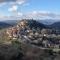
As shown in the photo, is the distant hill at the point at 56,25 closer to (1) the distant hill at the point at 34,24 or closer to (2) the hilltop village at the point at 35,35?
(2) the hilltop village at the point at 35,35

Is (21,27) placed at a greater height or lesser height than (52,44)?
greater

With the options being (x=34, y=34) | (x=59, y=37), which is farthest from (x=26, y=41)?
(x=59, y=37)

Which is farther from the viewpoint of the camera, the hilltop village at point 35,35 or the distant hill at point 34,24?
the distant hill at point 34,24

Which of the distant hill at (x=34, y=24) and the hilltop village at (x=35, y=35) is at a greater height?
the distant hill at (x=34, y=24)

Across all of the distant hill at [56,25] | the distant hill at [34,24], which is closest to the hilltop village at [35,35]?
the distant hill at [34,24]

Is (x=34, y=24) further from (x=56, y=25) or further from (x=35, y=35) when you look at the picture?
(x=56, y=25)

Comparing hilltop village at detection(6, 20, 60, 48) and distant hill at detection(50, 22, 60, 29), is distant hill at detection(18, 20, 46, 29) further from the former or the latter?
distant hill at detection(50, 22, 60, 29)

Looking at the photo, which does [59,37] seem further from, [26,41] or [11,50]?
[11,50]

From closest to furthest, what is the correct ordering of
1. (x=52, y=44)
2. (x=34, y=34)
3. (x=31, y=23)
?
(x=52, y=44) < (x=34, y=34) < (x=31, y=23)
